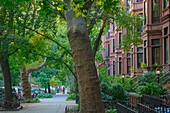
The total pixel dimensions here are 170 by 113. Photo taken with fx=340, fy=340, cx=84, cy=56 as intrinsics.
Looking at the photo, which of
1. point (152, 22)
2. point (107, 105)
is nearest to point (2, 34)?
point (107, 105)

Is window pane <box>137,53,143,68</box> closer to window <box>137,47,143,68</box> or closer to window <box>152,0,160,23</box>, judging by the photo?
window <box>137,47,143,68</box>

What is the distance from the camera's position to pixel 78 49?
743 centimetres

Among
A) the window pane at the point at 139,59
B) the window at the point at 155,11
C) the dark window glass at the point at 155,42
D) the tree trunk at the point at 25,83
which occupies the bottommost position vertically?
the tree trunk at the point at 25,83

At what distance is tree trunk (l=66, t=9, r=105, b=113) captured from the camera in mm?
7297

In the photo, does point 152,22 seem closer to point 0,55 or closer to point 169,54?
point 169,54

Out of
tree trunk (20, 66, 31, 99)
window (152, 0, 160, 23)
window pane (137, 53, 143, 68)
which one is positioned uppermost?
window (152, 0, 160, 23)

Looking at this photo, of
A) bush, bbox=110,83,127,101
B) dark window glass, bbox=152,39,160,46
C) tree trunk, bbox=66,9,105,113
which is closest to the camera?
tree trunk, bbox=66,9,105,113

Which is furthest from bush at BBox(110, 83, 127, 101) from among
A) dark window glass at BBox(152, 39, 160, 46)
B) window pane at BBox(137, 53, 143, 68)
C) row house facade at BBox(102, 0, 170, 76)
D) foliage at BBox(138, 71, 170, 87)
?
window pane at BBox(137, 53, 143, 68)

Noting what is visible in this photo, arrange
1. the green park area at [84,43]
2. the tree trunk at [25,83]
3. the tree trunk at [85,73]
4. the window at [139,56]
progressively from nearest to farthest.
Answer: the tree trunk at [85,73] → the green park area at [84,43] → the window at [139,56] → the tree trunk at [25,83]

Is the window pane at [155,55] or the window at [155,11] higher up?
the window at [155,11]

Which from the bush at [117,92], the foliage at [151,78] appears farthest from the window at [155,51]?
the bush at [117,92]

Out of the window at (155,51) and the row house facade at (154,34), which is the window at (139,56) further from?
the window at (155,51)

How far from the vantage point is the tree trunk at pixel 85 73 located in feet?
23.9

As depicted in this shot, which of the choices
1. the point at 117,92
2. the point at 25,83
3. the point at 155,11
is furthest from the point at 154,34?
the point at 25,83
